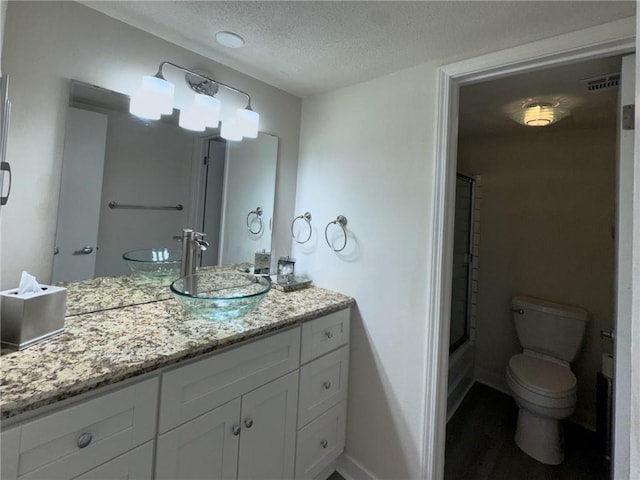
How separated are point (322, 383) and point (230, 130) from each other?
141 cm

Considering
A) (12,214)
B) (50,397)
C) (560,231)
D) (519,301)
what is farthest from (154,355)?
(560,231)

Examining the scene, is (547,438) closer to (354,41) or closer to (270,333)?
(270,333)

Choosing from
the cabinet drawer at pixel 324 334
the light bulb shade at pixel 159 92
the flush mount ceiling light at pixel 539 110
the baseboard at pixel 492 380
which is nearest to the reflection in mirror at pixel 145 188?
the light bulb shade at pixel 159 92

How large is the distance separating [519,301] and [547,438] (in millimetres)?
921

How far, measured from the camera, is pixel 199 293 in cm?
150

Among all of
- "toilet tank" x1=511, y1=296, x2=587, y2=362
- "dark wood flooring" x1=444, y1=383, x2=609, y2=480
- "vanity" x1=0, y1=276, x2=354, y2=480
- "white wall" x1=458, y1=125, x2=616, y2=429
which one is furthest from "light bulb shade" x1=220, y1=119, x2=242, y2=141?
"toilet tank" x1=511, y1=296, x2=587, y2=362

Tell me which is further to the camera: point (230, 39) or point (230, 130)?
point (230, 130)

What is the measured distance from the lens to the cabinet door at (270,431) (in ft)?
3.78

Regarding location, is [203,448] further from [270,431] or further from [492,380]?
[492,380]

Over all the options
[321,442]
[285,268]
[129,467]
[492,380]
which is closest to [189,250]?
[285,268]

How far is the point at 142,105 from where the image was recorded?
1.28 m

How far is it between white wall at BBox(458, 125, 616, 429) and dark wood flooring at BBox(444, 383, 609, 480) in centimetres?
30

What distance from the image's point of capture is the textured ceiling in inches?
41.8

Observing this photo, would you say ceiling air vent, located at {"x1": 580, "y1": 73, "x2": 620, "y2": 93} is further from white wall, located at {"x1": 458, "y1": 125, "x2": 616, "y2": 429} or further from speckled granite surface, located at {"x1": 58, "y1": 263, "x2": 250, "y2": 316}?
speckled granite surface, located at {"x1": 58, "y1": 263, "x2": 250, "y2": 316}
